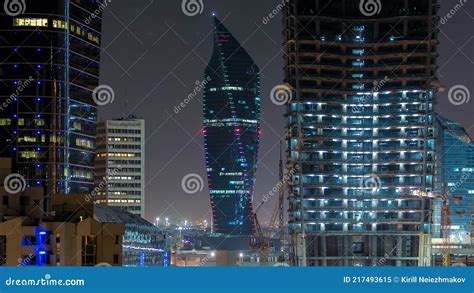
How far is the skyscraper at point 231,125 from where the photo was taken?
107 m

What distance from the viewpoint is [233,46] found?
110 metres

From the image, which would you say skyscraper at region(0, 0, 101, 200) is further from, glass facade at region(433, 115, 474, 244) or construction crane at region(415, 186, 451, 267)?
glass facade at region(433, 115, 474, 244)

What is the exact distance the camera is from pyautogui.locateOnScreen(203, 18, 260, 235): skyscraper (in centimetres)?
10719

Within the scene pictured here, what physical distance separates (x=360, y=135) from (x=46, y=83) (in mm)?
19067

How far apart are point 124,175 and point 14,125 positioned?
109 ft

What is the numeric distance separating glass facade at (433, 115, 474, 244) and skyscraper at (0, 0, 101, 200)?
38894 millimetres

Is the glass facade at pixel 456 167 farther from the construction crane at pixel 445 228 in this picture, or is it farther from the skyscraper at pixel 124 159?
the skyscraper at pixel 124 159

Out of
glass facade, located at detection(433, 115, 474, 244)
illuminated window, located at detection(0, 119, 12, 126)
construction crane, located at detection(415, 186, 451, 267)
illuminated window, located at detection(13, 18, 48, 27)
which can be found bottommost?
construction crane, located at detection(415, 186, 451, 267)

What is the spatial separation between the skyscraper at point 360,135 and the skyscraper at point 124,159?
33.0 meters

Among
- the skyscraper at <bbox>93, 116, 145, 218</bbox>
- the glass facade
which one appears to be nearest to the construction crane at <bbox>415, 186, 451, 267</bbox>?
the glass facade

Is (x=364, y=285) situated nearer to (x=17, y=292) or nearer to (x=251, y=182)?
(x=17, y=292)

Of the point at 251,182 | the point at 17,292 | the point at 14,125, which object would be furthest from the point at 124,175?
the point at 17,292

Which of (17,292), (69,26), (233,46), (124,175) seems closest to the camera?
(17,292)

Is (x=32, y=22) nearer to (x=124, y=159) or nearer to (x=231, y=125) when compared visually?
(x=124, y=159)
